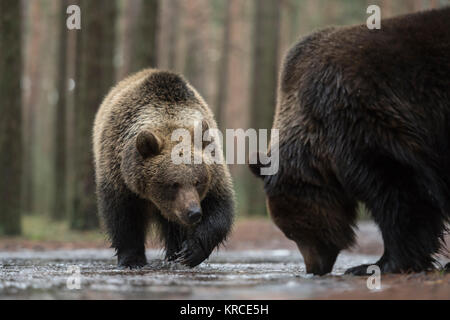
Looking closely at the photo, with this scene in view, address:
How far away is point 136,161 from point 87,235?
26.9ft

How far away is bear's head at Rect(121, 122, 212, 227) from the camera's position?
23.5 ft

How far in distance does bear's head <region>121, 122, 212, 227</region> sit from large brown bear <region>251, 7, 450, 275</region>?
1.30 meters

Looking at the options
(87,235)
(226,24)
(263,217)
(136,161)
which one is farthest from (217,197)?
(226,24)

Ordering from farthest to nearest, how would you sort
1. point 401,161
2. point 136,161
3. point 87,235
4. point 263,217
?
point 263,217
point 87,235
point 136,161
point 401,161

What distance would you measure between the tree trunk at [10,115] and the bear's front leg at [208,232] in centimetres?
784

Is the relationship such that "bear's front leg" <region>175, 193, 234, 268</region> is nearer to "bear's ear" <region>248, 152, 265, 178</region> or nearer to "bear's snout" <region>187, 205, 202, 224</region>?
"bear's snout" <region>187, 205, 202, 224</region>

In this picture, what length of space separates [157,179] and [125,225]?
83cm

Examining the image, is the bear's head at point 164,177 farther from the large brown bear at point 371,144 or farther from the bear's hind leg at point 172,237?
the large brown bear at point 371,144

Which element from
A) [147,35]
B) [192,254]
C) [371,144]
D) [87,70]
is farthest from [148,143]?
[87,70]

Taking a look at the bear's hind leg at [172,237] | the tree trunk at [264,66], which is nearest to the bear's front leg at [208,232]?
the bear's hind leg at [172,237]

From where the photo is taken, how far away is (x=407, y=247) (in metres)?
5.53

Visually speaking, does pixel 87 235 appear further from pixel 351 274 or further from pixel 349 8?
pixel 349 8

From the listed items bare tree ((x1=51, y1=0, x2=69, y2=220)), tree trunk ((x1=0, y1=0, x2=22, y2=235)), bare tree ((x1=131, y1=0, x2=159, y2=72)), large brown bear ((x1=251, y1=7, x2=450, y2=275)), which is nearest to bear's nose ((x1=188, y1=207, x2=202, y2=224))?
large brown bear ((x1=251, y1=7, x2=450, y2=275))

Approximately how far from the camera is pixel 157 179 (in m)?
7.39
